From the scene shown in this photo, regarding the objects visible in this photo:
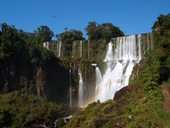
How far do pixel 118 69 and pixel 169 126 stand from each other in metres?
27.2

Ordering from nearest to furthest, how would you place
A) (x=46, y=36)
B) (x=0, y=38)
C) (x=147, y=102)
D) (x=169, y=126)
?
1. (x=169, y=126)
2. (x=147, y=102)
3. (x=0, y=38)
4. (x=46, y=36)

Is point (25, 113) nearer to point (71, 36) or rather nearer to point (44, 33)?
point (71, 36)

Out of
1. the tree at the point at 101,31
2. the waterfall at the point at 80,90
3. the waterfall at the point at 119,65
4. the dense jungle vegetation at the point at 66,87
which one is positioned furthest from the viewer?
the tree at the point at 101,31

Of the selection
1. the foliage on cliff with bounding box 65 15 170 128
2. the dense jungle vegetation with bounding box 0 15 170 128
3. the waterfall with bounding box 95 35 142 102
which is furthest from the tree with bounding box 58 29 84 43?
the foliage on cliff with bounding box 65 15 170 128

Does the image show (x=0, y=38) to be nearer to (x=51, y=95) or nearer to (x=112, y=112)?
(x=51, y=95)

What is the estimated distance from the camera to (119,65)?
55500 millimetres

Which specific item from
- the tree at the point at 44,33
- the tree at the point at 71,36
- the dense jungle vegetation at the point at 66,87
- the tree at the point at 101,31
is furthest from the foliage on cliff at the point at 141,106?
the tree at the point at 44,33

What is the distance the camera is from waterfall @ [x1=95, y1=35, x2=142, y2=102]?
53.2 metres

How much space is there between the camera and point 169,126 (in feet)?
91.8

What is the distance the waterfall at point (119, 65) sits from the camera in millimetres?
53188

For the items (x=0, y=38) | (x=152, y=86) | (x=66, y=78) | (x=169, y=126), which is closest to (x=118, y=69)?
(x=66, y=78)

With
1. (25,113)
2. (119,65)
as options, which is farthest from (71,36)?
(25,113)

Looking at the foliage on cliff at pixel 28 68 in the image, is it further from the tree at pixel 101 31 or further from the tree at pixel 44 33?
the tree at pixel 44 33

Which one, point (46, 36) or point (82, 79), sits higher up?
point (46, 36)
